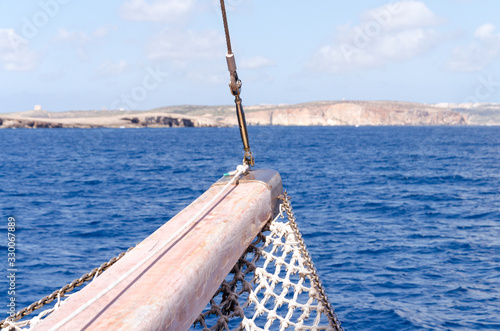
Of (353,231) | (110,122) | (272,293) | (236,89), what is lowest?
(353,231)

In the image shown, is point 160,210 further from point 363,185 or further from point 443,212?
point 363,185

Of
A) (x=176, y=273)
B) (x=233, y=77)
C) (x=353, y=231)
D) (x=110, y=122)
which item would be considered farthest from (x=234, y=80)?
(x=110, y=122)

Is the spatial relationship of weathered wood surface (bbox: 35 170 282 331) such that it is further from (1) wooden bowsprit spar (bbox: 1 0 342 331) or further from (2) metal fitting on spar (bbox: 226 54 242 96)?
(2) metal fitting on spar (bbox: 226 54 242 96)

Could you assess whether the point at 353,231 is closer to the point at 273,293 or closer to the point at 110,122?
the point at 273,293

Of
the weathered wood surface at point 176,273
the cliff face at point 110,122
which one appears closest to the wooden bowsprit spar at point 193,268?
the weathered wood surface at point 176,273

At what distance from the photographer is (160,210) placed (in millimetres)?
23031

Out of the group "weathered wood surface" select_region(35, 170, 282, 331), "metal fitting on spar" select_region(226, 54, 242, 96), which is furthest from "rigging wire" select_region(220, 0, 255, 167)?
"weathered wood surface" select_region(35, 170, 282, 331)

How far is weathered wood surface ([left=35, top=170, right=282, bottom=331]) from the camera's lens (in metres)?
2.60

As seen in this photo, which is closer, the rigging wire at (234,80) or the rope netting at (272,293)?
the rope netting at (272,293)

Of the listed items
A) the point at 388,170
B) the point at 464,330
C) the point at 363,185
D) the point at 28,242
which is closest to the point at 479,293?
the point at 464,330

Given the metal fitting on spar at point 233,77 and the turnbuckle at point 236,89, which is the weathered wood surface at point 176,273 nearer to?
the turnbuckle at point 236,89

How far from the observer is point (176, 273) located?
3119 mm

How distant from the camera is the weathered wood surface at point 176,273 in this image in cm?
260

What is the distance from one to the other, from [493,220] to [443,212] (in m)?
2.20
